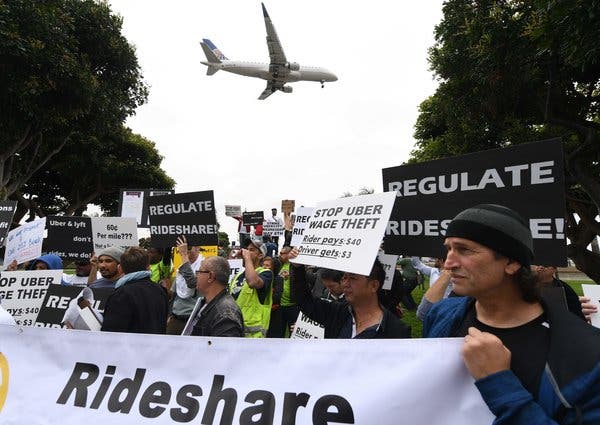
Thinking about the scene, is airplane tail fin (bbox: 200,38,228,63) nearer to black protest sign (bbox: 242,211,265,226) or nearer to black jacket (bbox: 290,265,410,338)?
black protest sign (bbox: 242,211,265,226)

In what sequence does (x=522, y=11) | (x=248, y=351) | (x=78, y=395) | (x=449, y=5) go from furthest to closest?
1. (x=449, y=5)
2. (x=522, y=11)
3. (x=78, y=395)
4. (x=248, y=351)

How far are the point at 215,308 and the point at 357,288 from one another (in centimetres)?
123

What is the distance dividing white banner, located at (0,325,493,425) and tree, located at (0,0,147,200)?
50.6 ft

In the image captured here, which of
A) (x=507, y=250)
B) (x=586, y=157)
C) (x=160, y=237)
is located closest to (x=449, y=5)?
(x=586, y=157)

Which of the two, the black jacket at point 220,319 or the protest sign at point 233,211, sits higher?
the black jacket at point 220,319

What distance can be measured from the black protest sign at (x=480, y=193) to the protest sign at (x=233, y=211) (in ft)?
44.2

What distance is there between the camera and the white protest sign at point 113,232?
6.91 metres

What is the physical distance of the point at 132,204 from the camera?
10719mm

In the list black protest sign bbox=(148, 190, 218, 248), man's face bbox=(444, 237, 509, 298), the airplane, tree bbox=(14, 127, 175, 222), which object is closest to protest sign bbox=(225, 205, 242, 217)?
black protest sign bbox=(148, 190, 218, 248)

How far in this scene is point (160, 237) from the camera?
5586mm

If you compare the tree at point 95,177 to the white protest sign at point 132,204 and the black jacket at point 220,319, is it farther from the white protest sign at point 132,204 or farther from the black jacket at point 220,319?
the black jacket at point 220,319

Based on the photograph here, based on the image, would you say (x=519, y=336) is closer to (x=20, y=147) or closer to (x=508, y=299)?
(x=508, y=299)

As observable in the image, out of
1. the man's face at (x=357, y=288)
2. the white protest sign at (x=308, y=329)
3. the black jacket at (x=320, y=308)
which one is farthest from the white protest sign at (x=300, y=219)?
the man's face at (x=357, y=288)

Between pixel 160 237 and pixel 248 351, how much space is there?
12.2ft
